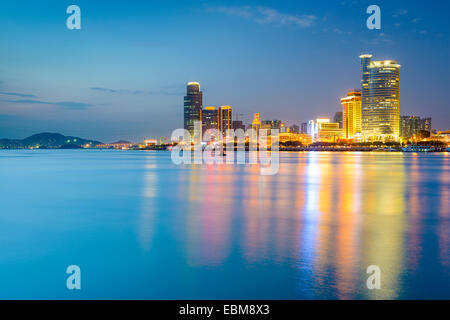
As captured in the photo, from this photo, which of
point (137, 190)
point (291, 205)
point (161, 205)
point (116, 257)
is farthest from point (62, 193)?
point (116, 257)

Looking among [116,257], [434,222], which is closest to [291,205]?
[434,222]

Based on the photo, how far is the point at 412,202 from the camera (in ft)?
59.3

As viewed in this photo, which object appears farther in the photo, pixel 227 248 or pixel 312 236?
pixel 312 236

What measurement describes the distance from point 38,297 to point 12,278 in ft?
4.20

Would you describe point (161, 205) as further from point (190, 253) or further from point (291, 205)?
point (190, 253)

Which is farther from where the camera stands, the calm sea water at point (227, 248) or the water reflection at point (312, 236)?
the water reflection at point (312, 236)

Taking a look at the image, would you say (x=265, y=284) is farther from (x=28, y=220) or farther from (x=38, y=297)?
(x=28, y=220)

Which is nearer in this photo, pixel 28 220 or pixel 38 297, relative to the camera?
pixel 38 297

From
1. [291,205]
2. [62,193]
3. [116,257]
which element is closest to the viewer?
[116,257]

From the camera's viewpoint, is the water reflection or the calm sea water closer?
the calm sea water
